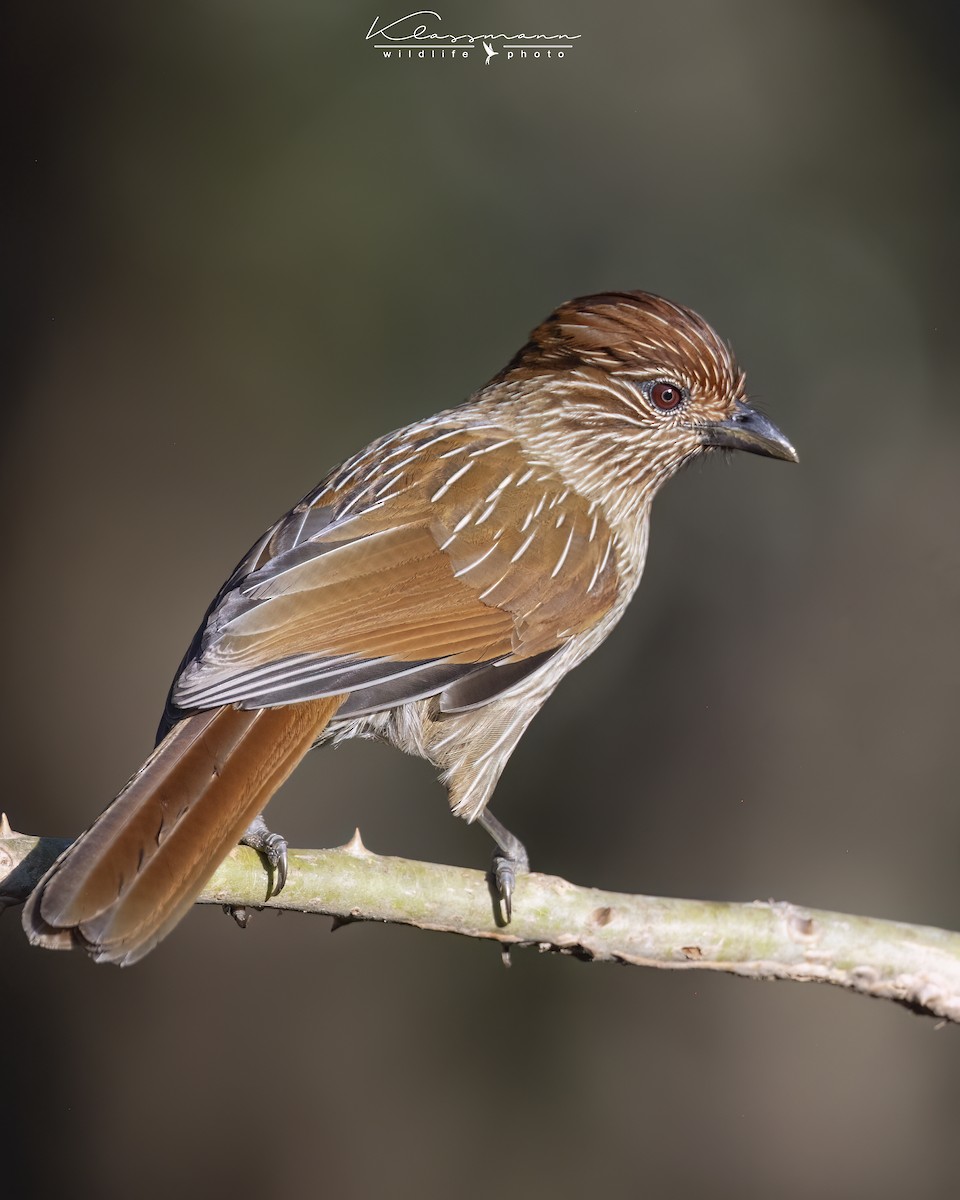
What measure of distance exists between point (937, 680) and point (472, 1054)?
10.0 feet

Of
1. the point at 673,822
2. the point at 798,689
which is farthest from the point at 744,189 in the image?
the point at 673,822

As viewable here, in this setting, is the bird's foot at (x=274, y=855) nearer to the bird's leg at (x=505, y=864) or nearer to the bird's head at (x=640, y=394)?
the bird's leg at (x=505, y=864)

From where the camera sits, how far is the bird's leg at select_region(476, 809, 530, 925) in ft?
9.41

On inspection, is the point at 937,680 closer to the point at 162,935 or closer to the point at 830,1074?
the point at 830,1074

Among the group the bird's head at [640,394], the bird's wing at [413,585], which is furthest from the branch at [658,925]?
the bird's head at [640,394]

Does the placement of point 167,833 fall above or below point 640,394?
below

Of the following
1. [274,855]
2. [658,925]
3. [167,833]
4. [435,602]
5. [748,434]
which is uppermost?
[748,434]

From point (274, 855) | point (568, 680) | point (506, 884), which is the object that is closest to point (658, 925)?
point (506, 884)

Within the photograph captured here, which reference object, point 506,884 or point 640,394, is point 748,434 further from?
point 506,884

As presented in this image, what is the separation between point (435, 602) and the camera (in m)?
3.30

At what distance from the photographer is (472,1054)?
22.1ft

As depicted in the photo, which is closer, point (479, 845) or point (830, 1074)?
point (830, 1074)

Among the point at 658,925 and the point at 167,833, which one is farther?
the point at 658,925
